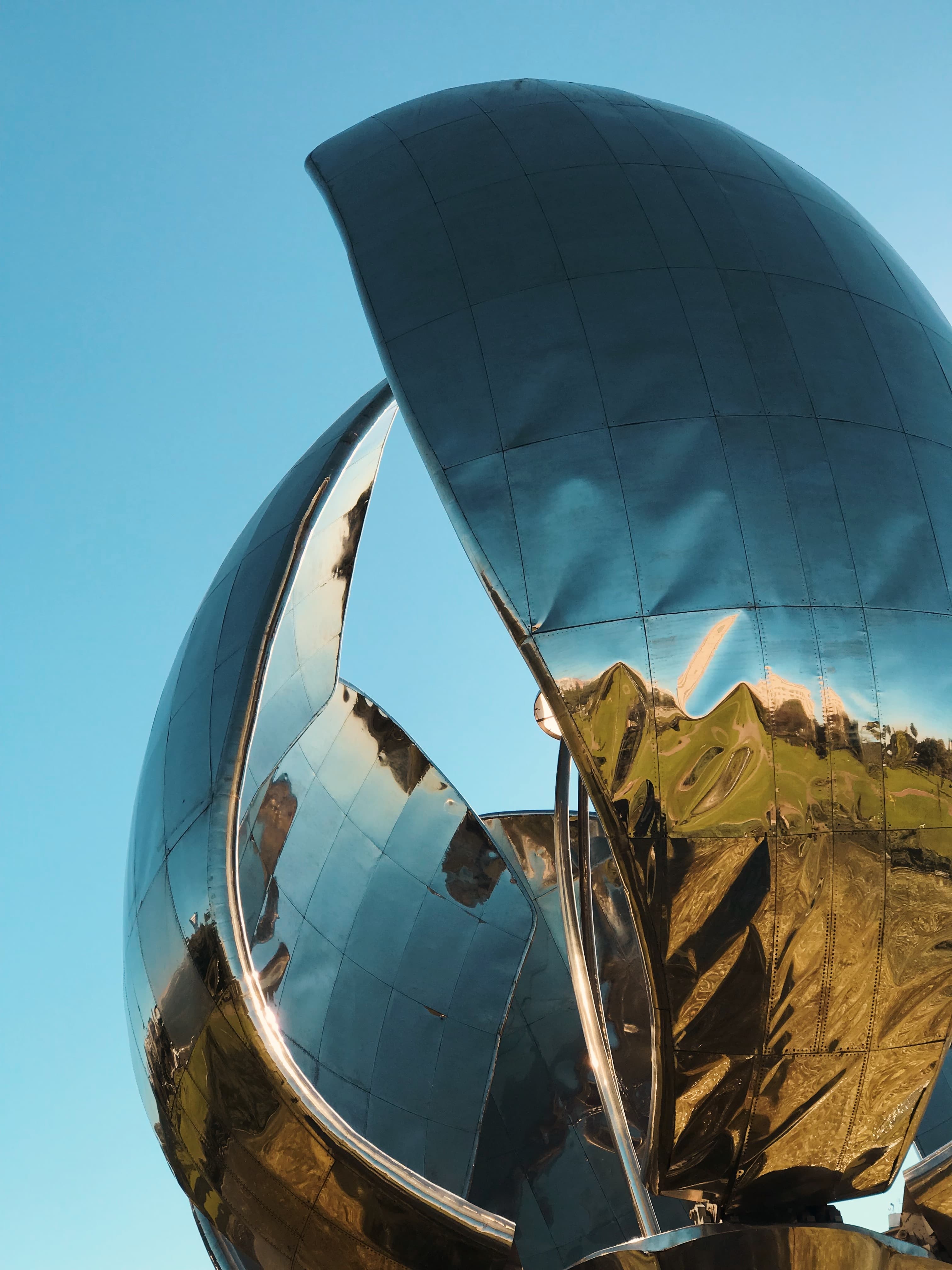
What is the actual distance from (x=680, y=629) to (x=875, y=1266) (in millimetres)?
2695

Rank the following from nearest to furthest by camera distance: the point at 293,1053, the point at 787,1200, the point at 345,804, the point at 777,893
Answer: the point at 777,893 → the point at 787,1200 → the point at 293,1053 → the point at 345,804

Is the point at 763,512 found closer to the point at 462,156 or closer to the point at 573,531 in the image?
the point at 573,531

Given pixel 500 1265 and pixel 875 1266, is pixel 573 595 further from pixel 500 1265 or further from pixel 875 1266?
pixel 500 1265

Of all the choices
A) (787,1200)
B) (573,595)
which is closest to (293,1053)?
(787,1200)

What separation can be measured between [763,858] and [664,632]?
1.00m

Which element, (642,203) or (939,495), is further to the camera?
(642,203)

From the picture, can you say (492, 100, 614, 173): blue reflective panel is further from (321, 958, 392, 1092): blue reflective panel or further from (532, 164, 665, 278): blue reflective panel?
(321, 958, 392, 1092): blue reflective panel

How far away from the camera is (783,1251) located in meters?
5.34

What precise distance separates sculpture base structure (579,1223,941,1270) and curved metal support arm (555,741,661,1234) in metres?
2.25

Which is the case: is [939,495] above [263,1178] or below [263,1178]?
above

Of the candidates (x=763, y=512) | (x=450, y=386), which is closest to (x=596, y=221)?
(x=450, y=386)

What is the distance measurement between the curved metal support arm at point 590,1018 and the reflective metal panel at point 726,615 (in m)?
2.69

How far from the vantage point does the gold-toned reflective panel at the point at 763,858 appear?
5.31 metres

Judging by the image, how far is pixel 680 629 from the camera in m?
5.46
